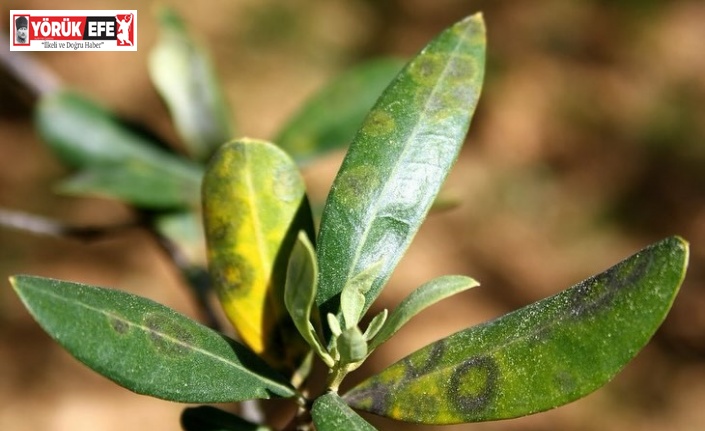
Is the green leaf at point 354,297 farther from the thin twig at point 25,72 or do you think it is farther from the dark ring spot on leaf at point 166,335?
the thin twig at point 25,72

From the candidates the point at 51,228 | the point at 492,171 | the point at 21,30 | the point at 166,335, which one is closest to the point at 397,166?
the point at 166,335

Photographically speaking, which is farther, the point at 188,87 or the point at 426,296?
the point at 188,87

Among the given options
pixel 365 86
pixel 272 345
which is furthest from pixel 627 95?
pixel 272 345

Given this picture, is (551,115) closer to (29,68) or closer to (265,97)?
(265,97)

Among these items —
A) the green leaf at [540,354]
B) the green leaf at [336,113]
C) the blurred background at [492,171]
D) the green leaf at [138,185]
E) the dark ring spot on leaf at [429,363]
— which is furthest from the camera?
the blurred background at [492,171]
